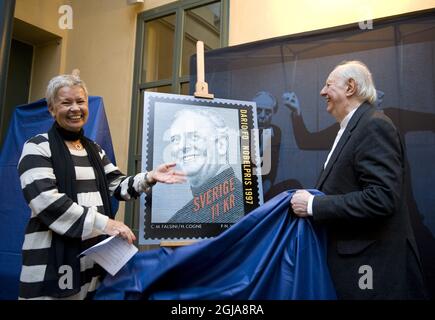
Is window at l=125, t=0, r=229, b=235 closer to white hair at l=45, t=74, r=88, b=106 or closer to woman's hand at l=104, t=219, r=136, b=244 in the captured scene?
white hair at l=45, t=74, r=88, b=106

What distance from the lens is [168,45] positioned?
3166 mm

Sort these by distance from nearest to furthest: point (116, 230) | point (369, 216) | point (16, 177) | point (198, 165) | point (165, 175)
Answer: point (369, 216), point (116, 230), point (165, 175), point (198, 165), point (16, 177)

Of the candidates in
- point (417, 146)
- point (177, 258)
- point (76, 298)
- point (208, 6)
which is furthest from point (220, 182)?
point (208, 6)

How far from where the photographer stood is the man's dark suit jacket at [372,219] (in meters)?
1.16

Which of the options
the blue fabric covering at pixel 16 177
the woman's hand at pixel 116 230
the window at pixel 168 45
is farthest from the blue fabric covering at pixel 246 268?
the window at pixel 168 45

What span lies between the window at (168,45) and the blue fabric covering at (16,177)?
2.78ft

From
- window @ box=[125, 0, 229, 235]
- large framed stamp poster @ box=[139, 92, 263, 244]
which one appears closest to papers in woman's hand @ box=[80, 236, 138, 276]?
large framed stamp poster @ box=[139, 92, 263, 244]

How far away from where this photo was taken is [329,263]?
1.27 metres

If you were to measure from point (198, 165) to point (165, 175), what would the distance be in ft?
A: 0.80

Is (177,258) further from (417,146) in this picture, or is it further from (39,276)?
(417,146)

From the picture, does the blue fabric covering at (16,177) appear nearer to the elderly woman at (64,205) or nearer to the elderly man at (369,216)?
the elderly woman at (64,205)

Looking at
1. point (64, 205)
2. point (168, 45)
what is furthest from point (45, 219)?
point (168, 45)

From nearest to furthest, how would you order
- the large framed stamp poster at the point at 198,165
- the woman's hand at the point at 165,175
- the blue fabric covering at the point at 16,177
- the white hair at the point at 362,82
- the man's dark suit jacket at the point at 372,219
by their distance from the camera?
the man's dark suit jacket at the point at 372,219 < the white hair at the point at 362,82 < the woman's hand at the point at 165,175 < the large framed stamp poster at the point at 198,165 < the blue fabric covering at the point at 16,177

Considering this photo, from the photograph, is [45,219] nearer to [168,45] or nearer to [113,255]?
[113,255]
